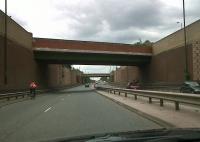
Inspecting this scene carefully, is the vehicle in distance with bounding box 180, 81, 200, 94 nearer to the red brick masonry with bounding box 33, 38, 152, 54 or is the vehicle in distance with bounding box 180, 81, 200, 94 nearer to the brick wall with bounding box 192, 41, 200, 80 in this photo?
the brick wall with bounding box 192, 41, 200, 80

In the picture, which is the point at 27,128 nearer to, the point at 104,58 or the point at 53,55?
the point at 53,55

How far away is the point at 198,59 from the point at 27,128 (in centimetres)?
3851

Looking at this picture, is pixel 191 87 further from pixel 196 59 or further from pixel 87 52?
pixel 87 52

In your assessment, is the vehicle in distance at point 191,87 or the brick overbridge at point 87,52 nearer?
the vehicle in distance at point 191,87

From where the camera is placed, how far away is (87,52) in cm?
6750

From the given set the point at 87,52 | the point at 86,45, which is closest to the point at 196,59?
the point at 87,52

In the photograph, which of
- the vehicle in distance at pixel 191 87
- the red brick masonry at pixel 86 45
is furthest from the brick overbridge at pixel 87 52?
the vehicle in distance at pixel 191 87

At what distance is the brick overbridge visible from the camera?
6512 cm

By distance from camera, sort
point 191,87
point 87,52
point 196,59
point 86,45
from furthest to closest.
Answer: point 86,45
point 87,52
point 196,59
point 191,87

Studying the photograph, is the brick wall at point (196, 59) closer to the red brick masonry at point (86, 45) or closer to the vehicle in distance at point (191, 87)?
the vehicle in distance at point (191, 87)

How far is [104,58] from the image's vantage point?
71000 millimetres

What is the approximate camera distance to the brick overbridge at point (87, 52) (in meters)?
65.1

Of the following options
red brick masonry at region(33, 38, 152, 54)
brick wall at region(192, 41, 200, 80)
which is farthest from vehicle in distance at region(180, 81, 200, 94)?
red brick masonry at region(33, 38, 152, 54)

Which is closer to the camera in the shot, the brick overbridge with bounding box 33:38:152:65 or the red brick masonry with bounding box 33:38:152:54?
the brick overbridge with bounding box 33:38:152:65
